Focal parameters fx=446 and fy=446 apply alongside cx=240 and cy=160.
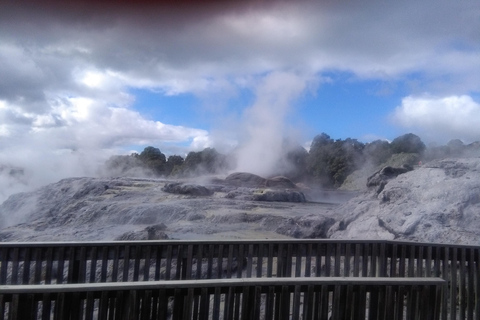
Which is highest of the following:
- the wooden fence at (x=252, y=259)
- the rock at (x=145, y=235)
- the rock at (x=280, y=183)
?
the rock at (x=280, y=183)

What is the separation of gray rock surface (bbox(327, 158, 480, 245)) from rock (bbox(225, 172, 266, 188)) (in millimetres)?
5319

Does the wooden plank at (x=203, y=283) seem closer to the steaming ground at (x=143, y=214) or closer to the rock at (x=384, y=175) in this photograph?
the steaming ground at (x=143, y=214)

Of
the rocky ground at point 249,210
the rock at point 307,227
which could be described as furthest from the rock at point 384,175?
the rock at point 307,227

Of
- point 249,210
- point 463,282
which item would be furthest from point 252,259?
point 249,210

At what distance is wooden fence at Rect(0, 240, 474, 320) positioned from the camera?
4.78 meters

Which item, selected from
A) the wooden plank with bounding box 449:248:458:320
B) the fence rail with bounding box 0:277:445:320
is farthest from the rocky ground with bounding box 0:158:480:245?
the fence rail with bounding box 0:277:445:320

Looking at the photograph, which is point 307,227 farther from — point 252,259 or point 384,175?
point 252,259

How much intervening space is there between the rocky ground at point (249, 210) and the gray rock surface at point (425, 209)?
0.8 inches

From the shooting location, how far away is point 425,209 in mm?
8562

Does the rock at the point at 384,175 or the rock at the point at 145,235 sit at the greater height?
the rock at the point at 384,175

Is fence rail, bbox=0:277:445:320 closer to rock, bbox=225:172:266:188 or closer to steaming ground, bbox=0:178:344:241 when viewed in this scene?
steaming ground, bbox=0:178:344:241

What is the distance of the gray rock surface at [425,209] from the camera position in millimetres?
7883

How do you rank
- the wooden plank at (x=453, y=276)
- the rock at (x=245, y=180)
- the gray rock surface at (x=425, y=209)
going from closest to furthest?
the wooden plank at (x=453, y=276)
the gray rock surface at (x=425, y=209)
the rock at (x=245, y=180)

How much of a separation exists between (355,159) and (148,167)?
31.1 feet
